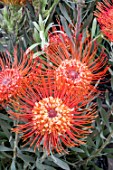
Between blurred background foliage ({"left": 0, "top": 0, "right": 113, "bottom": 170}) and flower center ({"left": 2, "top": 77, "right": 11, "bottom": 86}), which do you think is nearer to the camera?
flower center ({"left": 2, "top": 77, "right": 11, "bottom": 86})

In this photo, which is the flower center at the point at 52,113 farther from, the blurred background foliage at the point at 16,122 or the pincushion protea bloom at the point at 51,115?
the blurred background foliage at the point at 16,122

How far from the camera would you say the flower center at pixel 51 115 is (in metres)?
0.79

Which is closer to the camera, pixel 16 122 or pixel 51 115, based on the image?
pixel 51 115

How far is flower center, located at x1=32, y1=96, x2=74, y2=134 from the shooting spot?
786mm

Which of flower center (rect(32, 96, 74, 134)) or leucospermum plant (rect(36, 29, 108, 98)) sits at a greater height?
leucospermum plant (rect(36, 29, 108, 98))

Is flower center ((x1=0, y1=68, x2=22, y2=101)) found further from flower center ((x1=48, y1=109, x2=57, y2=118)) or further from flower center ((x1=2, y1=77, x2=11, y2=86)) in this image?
flower center ((x1=48, y1=109, x2=57, y2=118))

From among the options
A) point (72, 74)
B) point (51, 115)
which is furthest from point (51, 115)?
point (72, 74)

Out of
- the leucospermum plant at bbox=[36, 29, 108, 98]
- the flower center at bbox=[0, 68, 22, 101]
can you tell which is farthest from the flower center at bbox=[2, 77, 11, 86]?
the leucospermum plant at bbox=[36, 29, 108, 98]

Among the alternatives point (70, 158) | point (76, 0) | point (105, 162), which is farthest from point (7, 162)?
point (76, 0)

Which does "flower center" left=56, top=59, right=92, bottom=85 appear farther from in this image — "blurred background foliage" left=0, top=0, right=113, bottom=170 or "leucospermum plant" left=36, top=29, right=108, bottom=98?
"blurred background foliage" left=0, top=0, right=113, bottom=170

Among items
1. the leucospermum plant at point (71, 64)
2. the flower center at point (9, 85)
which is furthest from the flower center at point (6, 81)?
the leucospermum plant at point (71, 64)

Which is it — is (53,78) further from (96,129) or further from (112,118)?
(112,118)

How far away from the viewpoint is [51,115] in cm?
79

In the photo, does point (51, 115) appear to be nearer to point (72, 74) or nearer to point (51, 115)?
point (51, 115)
